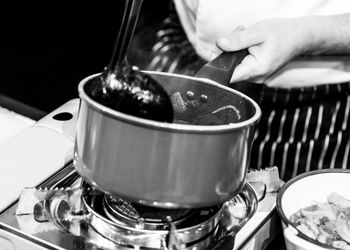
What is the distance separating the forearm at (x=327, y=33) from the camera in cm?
138

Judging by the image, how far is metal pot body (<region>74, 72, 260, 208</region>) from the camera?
31.4 inches

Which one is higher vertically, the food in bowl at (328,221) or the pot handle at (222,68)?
the pot handle at (222,68)

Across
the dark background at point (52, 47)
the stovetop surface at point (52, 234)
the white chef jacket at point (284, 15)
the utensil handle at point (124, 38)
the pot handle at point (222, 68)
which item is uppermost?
the utensil handle at point (124, 38)

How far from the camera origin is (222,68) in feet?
3.66

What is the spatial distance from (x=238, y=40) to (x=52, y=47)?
95.6 inches

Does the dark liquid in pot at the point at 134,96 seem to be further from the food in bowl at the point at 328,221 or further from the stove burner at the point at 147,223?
the food in bowl at the point at 328,221

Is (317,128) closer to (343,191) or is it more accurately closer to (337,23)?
(337,23)

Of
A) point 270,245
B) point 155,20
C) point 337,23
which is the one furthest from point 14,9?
point 270,245

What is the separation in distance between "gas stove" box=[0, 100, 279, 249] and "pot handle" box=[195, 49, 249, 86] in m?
0.20

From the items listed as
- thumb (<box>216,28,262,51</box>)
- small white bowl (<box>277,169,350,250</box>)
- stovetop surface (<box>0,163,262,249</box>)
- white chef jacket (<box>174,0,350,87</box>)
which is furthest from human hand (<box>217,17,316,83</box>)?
stovetop surface (<box>0,163,262,249</box>)

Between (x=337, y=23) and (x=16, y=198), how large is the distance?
0.81 meters

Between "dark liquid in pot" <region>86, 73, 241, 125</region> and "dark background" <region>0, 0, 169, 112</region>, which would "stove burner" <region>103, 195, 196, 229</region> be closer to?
"dark liquid in pot" <region>86, 73, 241, 125</region>

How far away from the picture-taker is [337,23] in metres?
1.41

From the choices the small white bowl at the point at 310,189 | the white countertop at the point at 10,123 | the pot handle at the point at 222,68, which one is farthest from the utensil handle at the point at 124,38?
the white countertop at the point at 10,123
